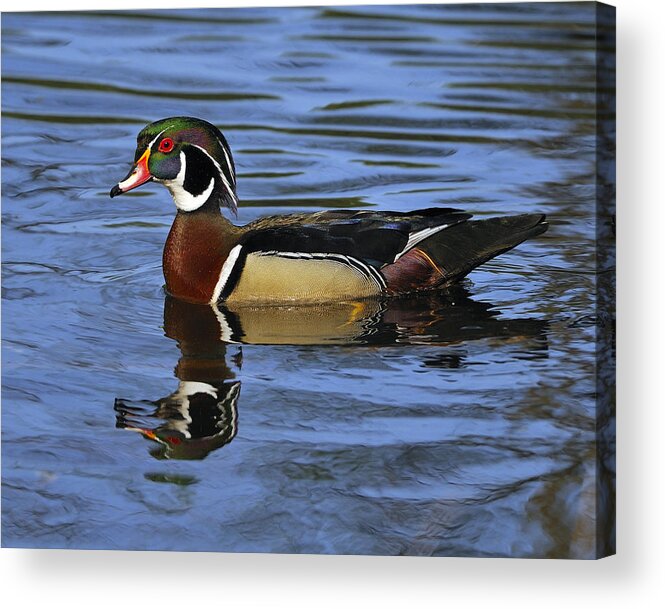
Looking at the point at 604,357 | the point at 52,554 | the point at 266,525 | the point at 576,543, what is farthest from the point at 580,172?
the point at 52,554

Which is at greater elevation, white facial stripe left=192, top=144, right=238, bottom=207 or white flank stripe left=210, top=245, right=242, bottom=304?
white facial stripe left=192, top=144, right=238, bottom=207

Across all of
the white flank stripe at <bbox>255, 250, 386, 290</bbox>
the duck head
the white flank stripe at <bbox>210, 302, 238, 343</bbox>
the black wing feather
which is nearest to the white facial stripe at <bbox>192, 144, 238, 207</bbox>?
the duck head

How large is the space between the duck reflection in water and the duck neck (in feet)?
0.37

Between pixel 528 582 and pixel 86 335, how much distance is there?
1.70 meters

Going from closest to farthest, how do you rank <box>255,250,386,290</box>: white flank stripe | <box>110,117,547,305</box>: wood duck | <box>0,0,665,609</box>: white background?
<box>0,0,665,609</box>: white background < <box>110,117,547,305</box>: wood duck < <box>255,250,386,290</box>: white flank stripe

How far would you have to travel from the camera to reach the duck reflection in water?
19.0ft

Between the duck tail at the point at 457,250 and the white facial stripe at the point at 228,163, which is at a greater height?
the white facial stripe at the point at 228,163

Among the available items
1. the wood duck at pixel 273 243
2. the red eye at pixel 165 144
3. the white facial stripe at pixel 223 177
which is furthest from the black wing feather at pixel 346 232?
the red eye at pixel 165 144

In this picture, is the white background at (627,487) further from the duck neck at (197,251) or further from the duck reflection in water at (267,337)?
the duck neck at (197,251)

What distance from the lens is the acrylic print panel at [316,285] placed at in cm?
562

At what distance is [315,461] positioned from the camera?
5.72m

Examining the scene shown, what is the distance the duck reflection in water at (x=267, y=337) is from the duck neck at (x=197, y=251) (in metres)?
0.11

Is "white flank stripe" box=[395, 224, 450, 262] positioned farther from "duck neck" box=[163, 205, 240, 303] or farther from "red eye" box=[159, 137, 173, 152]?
"red eye" box=[159, 137, 173, 152]

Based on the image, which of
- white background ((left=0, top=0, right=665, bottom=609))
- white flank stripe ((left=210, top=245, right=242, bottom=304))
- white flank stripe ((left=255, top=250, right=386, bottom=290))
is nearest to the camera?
white background ((left=0, top=0, right=665, bottom=609))
